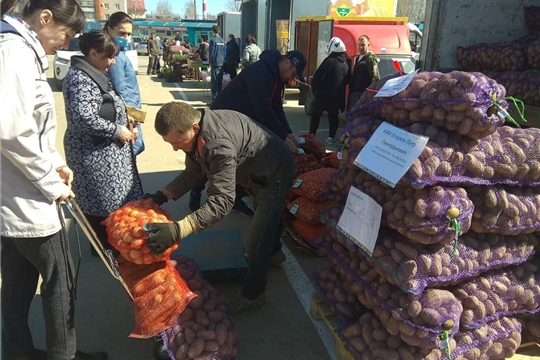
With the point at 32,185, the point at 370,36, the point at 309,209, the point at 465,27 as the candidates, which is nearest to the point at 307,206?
the point at 309,209

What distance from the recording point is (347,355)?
8.74 feet

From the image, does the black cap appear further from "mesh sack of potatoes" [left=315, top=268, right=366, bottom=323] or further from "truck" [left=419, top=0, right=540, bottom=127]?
"mesh sack of potatoes" [left=315, top=268, right=366, bottom=323]

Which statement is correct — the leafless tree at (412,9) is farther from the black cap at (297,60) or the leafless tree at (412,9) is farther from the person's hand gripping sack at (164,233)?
the person's hand gripping sack at (164,233)

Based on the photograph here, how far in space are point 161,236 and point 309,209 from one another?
76.8 inches

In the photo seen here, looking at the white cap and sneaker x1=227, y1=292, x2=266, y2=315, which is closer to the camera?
sneaker x1=227, y1=292, x2=266, y2=315

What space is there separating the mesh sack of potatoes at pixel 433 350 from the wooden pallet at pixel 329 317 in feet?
0.25

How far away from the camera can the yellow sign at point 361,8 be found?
1188cm

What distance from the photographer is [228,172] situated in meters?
2.53

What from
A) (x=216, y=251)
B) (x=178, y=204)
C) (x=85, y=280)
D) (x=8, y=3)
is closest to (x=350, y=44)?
(x=178, y=204)

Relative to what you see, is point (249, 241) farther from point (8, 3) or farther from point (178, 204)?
point (178, 204)

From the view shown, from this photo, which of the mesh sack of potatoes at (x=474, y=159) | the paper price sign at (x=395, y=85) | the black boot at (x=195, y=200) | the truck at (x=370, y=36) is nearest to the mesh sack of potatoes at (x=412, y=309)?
the mesh sack of potatoes at (x=474, y=159)

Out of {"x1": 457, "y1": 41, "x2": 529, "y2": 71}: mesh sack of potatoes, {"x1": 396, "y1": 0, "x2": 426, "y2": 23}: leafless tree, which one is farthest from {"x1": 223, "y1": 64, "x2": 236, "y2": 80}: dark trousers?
{"x1": 396, "y1": 0, "x2": 426, "y2": 23}: leafless tree

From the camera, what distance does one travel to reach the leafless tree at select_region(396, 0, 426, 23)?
152 ft

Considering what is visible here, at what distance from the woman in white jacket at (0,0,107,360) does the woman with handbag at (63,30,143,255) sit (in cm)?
64
